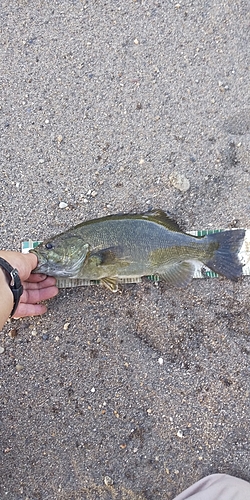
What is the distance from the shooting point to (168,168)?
3271 millimetres

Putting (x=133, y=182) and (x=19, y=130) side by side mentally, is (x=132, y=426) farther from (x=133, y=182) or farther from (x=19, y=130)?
(x=19, y=130)

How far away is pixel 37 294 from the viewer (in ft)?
10.1

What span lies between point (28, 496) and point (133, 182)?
2.55 meters

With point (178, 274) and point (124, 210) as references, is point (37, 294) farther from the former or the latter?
point (178, 274)

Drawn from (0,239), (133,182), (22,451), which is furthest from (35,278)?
(22,451)

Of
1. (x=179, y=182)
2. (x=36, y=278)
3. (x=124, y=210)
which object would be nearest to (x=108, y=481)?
(x=36, y=278)

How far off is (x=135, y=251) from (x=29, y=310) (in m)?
0.93

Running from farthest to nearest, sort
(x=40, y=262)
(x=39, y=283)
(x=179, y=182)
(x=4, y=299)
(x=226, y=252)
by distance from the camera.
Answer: (x=179, y=182), (x=39, y=283), (x=226, y=252), (x=40, y=262), (x=4, y=299)

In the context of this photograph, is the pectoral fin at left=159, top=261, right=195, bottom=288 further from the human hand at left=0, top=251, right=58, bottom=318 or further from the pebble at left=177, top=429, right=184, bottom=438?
the pebble at left=177, top=429, right=184, bottom=438

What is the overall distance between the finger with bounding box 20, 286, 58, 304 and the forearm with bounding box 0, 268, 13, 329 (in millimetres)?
491

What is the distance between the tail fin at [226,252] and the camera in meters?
2.97

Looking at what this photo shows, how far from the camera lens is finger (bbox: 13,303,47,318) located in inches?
120

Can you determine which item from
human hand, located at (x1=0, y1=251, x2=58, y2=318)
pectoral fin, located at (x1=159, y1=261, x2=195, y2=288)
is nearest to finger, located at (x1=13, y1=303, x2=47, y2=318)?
human hand, located at (x1=0, y1=251, x2=58, y2=318)

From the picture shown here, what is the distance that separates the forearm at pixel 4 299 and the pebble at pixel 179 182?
152 cm
